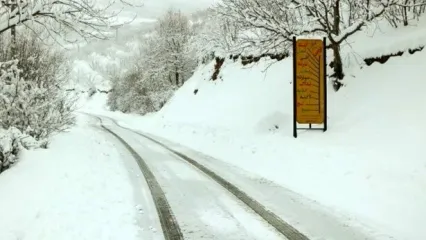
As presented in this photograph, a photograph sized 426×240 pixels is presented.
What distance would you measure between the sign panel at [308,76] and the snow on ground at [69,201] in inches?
228

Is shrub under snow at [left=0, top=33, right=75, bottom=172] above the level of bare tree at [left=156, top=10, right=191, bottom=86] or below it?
below

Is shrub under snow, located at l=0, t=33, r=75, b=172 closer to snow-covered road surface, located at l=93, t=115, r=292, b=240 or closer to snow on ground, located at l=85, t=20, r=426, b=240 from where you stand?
snow-covered road surface, located at l=93, t=115, r=292, b=240

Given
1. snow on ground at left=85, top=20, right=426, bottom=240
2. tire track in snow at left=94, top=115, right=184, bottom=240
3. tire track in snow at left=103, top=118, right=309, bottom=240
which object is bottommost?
tire track in snow at left=94, top=115, right=184, bottom=240

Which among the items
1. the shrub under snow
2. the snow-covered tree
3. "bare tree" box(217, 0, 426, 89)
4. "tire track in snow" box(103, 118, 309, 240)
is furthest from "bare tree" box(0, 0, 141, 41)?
the snow-covered tree

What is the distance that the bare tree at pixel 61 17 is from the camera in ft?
19.7

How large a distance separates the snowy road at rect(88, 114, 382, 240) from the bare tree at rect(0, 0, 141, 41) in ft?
10.3

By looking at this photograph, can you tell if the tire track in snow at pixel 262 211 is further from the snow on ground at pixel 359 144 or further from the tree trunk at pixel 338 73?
the tree trunk at pixel 338 73

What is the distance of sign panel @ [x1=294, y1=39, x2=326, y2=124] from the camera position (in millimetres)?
13672

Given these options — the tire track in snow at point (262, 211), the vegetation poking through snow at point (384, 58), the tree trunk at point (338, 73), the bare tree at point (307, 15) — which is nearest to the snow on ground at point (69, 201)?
the tire track in snow at point (262, 211)

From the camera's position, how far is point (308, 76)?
13.8m

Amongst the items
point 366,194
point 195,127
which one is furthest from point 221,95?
point 366,194

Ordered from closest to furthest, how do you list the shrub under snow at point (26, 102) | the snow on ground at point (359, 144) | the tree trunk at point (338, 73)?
the snow on ground at point (359, 144) < the shrub under snow at point (26, 102) < the tree trunk at point (338, 73)

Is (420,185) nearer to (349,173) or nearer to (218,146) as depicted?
(349,173)

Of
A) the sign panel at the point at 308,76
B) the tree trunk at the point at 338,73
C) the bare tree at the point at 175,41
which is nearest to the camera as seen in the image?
the sign panel at the point at 308,76
